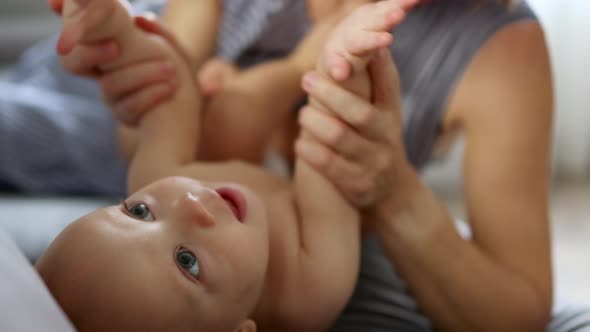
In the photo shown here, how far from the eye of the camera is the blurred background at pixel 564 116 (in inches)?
61.4

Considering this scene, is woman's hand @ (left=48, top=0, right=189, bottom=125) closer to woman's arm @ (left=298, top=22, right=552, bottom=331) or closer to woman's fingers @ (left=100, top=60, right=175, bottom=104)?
woman's fingers @ (left=100, top=60, right=175, bottom=104)

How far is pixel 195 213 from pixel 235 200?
2.3 inches

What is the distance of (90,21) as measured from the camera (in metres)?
0.59

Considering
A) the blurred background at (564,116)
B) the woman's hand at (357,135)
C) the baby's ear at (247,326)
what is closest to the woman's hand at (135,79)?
the woman's hand at (357,135)

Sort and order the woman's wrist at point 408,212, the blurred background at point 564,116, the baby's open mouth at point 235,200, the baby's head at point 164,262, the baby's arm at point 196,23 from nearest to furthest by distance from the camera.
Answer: the baby's head at point 164,262 < the baby's open mouth at point 235,200 < the woman's wrist at point 408,212 < the baby's arm at point 196,23 < the blurred background at point 564,116

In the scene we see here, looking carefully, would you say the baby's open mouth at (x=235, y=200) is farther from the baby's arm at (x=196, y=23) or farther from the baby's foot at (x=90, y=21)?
the baby's arm at (x=196, y=23)

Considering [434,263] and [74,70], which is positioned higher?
[74,70]

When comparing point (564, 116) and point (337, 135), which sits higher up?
point (337, 135)

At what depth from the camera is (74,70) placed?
2.12 ft

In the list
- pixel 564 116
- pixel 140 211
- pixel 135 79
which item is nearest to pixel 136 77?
pixel 135 79

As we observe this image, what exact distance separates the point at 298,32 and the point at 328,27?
Answer: 187 mm

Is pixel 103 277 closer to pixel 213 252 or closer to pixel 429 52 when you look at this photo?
pixel 213 252

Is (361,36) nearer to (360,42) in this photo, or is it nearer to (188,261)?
(360,42)

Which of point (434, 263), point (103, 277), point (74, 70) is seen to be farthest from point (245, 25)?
point (103, 277)
